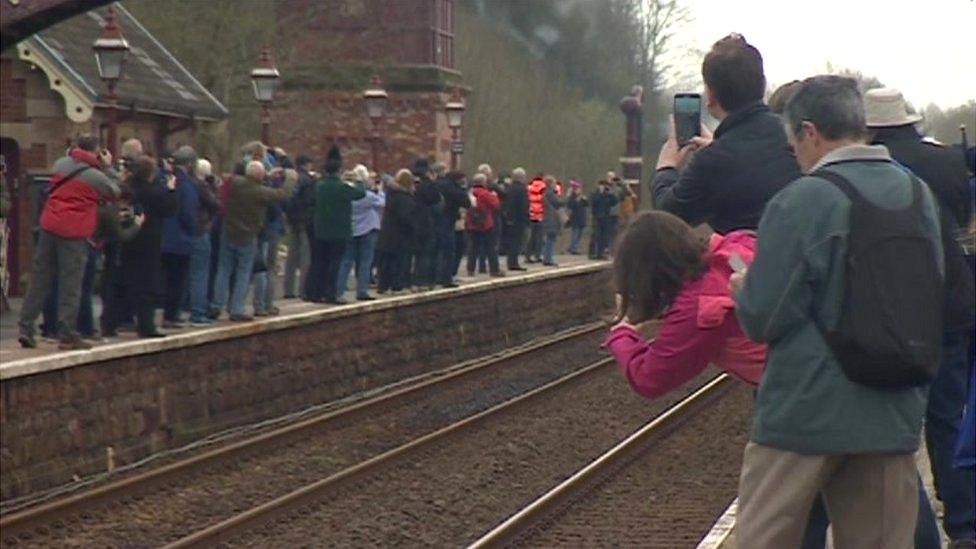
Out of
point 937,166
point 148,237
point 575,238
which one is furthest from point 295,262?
point 575,238

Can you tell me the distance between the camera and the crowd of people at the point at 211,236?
15.8 meters

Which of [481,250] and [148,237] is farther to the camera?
[481,250]

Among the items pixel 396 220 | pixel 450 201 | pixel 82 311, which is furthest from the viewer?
pixel 450 201

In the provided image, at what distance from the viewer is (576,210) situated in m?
42.9

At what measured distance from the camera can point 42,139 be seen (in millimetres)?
24906

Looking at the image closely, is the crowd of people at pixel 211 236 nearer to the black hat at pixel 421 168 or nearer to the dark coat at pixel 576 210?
the black hat at pixel 421 168

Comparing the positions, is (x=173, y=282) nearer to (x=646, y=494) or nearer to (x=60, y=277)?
(x=60, y=277)

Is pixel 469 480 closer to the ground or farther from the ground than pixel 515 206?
closer to the ground

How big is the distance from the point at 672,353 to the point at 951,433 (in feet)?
10.5

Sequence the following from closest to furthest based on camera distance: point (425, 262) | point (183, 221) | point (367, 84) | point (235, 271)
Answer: point (183, 221) < point (235, 271) < point (425, 262) < point (367, 84)

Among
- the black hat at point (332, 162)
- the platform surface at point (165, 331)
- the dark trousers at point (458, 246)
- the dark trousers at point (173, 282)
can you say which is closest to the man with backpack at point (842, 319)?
the platform surface at point (165, 331)

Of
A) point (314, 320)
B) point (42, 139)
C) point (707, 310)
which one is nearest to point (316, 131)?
point (42, 139)

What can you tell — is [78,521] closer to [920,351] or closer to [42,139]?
[920,351]

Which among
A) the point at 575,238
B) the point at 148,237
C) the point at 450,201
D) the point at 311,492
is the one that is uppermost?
the point at 148,237
